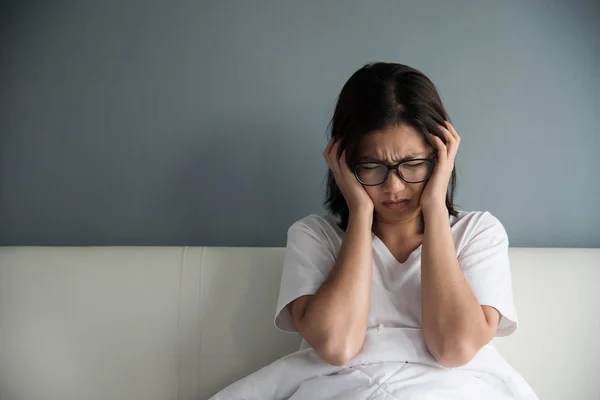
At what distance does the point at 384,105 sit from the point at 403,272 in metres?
0.36

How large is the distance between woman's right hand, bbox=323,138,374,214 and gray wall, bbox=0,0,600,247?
0.40 metres

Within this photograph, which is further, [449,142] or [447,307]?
[449,142]

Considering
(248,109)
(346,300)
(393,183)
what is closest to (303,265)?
(346,300)

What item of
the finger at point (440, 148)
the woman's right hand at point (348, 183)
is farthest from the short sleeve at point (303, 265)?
the finger at point (440, 148)

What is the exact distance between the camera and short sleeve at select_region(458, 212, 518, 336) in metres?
1.11

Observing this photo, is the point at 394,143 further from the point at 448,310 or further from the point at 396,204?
the point at 448,310

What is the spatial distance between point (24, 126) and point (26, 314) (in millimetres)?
569

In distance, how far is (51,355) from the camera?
1445mm

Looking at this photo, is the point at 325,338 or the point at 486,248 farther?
the point at 486,248

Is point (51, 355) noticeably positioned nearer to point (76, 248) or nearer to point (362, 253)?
point (76, 248)

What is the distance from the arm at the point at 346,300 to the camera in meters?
1.08

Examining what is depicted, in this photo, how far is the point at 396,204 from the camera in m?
1.19

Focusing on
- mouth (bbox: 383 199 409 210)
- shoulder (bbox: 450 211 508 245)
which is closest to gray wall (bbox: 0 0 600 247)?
shoulder (bbox: 450 211 508 245)

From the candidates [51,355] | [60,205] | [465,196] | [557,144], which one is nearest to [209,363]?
[51,355]
